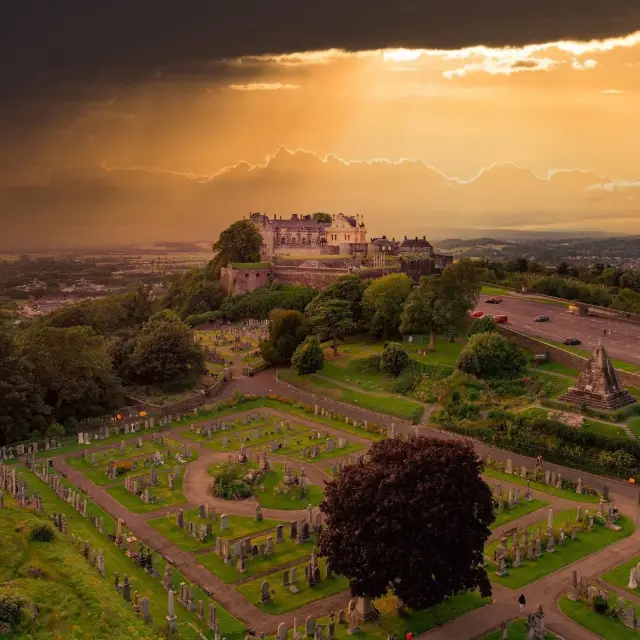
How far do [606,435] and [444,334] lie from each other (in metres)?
25.9

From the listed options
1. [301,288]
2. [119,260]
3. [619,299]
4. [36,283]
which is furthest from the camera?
[119,260]

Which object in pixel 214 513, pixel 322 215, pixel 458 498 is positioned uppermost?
pixel 322 215

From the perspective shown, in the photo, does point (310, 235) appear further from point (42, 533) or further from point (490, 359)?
point (42, 533)

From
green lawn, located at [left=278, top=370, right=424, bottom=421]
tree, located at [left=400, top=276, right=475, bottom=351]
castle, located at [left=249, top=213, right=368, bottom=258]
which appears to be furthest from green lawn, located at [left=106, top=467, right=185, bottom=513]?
castle, located at [left=249, top=213, right=368, bottom=258]

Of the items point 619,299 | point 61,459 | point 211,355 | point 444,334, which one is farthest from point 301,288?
point 61,459

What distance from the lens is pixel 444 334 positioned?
63.5 metres

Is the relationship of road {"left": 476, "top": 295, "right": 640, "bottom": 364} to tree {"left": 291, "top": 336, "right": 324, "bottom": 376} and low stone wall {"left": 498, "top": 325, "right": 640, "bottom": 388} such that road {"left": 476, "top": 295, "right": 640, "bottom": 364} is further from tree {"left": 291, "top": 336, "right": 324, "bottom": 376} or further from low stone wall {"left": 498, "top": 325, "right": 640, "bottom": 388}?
tree {"left": 291, "top": 336, "right": 324, "bottom": 376}

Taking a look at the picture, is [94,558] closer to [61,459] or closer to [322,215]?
[61,459]

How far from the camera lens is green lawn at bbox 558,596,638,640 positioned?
23.1 m

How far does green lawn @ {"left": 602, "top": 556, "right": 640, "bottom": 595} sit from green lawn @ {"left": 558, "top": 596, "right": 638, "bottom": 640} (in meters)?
2.34

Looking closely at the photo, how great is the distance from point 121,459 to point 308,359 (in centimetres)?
2142

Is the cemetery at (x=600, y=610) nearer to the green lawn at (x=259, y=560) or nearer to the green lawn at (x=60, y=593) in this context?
the green lawn at (x=259, y=560)

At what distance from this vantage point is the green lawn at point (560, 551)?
2694cm

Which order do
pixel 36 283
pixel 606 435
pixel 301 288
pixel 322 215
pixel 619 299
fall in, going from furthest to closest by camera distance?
pixel 36 283
pixel 322 215
pixel 301 288
pixel 619 299
pixel 606 435
